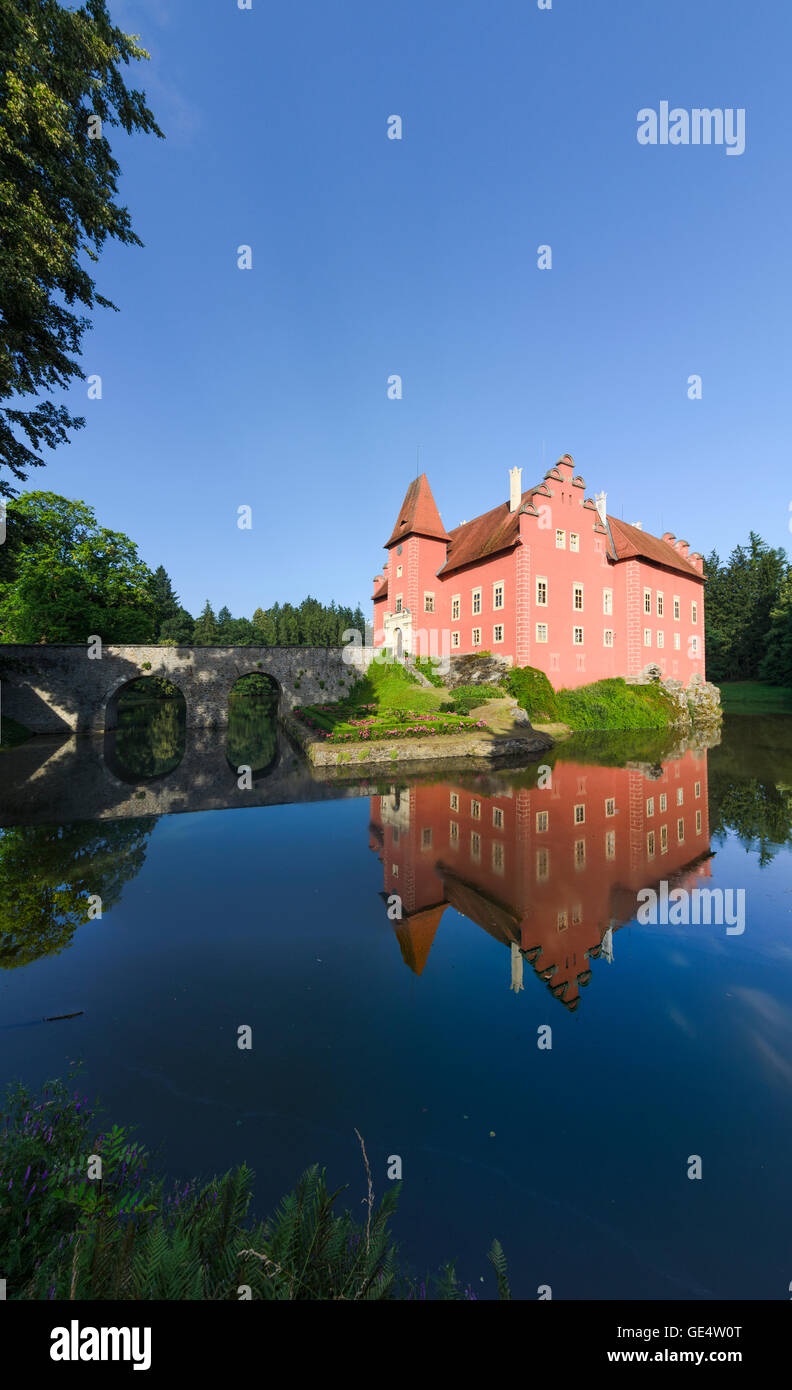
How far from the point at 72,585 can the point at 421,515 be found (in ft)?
82.7


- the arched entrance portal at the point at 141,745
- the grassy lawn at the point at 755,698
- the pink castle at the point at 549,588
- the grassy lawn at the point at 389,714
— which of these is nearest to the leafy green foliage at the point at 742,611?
the grassy lawn at the point at 755,698

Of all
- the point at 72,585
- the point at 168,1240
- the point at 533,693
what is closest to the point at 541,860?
the point at 168,1240

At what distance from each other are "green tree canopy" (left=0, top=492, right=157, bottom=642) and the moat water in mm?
28456

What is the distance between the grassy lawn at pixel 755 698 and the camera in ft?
132

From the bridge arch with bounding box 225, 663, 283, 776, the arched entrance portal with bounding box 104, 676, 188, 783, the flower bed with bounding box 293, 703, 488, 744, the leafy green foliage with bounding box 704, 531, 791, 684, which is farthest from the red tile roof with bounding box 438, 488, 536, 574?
the leafy green foliage with bounding box 704, 531, 791, 684

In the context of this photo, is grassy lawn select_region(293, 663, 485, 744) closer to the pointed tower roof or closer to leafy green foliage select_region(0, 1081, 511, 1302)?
the pointed tower roof

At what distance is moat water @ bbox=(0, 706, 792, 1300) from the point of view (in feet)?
8.30

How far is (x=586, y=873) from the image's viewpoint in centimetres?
709

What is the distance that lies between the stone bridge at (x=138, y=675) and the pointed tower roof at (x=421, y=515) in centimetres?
938

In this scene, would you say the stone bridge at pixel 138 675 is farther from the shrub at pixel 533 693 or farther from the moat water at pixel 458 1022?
the moat water at pixel 458 1022

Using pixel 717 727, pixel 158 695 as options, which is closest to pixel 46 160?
pixel 717 727

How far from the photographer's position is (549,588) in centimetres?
2817
